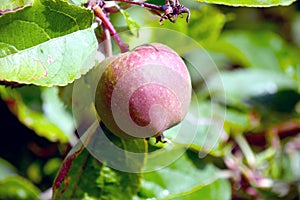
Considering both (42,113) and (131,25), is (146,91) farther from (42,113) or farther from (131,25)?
(42,113)

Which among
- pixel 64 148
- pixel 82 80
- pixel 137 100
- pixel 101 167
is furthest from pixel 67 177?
pixel 64 148

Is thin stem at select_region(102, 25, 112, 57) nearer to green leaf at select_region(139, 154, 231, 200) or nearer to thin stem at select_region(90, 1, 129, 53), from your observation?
thin stem at select_region(90, 1, 129, 53)

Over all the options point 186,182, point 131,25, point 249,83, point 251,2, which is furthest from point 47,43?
point 249,83

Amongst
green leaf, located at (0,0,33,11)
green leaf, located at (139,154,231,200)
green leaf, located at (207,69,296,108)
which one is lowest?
green leaf, located at (207,69,296,108)

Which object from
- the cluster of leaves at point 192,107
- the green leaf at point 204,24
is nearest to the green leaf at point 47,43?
the cluster of leaves at point 192,107

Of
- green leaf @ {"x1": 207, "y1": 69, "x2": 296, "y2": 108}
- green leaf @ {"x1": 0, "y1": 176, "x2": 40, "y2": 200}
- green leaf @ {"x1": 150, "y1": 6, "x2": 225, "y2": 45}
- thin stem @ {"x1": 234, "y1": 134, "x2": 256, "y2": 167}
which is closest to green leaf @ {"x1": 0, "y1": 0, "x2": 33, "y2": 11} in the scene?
green leaf @ {"x1": 0, "y1": 176, "x2": 40, "y2": 200}

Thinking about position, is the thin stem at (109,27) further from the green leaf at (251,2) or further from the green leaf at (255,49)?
the green leaf at (255,49)
